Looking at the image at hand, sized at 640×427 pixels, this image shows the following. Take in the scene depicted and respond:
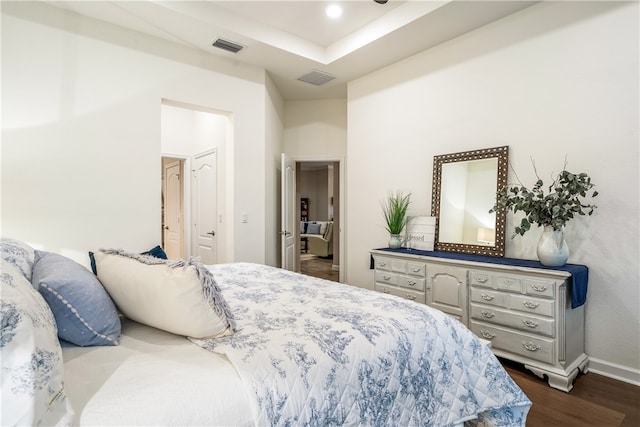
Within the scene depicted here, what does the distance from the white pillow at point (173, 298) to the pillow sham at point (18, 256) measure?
0.28m

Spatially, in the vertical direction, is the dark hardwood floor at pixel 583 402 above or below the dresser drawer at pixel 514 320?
below

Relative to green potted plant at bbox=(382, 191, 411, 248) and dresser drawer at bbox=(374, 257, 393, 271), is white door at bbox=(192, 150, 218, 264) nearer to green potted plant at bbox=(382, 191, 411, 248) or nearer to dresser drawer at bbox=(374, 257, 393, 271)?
dresser drawer at bbox=(374, 257, 393, 271)

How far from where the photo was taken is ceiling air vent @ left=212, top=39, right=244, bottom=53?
3.50m

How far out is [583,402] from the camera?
2096 millimetres

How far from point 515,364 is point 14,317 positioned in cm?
307

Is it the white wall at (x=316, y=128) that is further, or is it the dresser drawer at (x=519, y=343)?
the white wall at (x=316, y=128)

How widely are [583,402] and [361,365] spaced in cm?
191

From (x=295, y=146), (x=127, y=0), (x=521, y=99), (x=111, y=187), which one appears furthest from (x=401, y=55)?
(x=111, y=187)

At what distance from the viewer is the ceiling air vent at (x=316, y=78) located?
4.28 meters

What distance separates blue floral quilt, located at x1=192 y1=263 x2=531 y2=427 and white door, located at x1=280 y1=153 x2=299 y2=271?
8.94ft

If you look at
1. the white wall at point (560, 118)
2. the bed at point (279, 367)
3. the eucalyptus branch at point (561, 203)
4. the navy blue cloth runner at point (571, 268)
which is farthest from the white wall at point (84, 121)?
the eucalyptus branch at point (561, 203)

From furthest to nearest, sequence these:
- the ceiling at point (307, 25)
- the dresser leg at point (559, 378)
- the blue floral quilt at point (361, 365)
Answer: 1. the ceiling at point (307, 25)
2. the dresser leg at point (559, 378)
3. the blue floral quilt at point (361, 365)

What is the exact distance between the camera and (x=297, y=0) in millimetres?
3092

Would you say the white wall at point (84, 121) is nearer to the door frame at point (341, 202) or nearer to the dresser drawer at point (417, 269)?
the door frame at point (341, 202)
